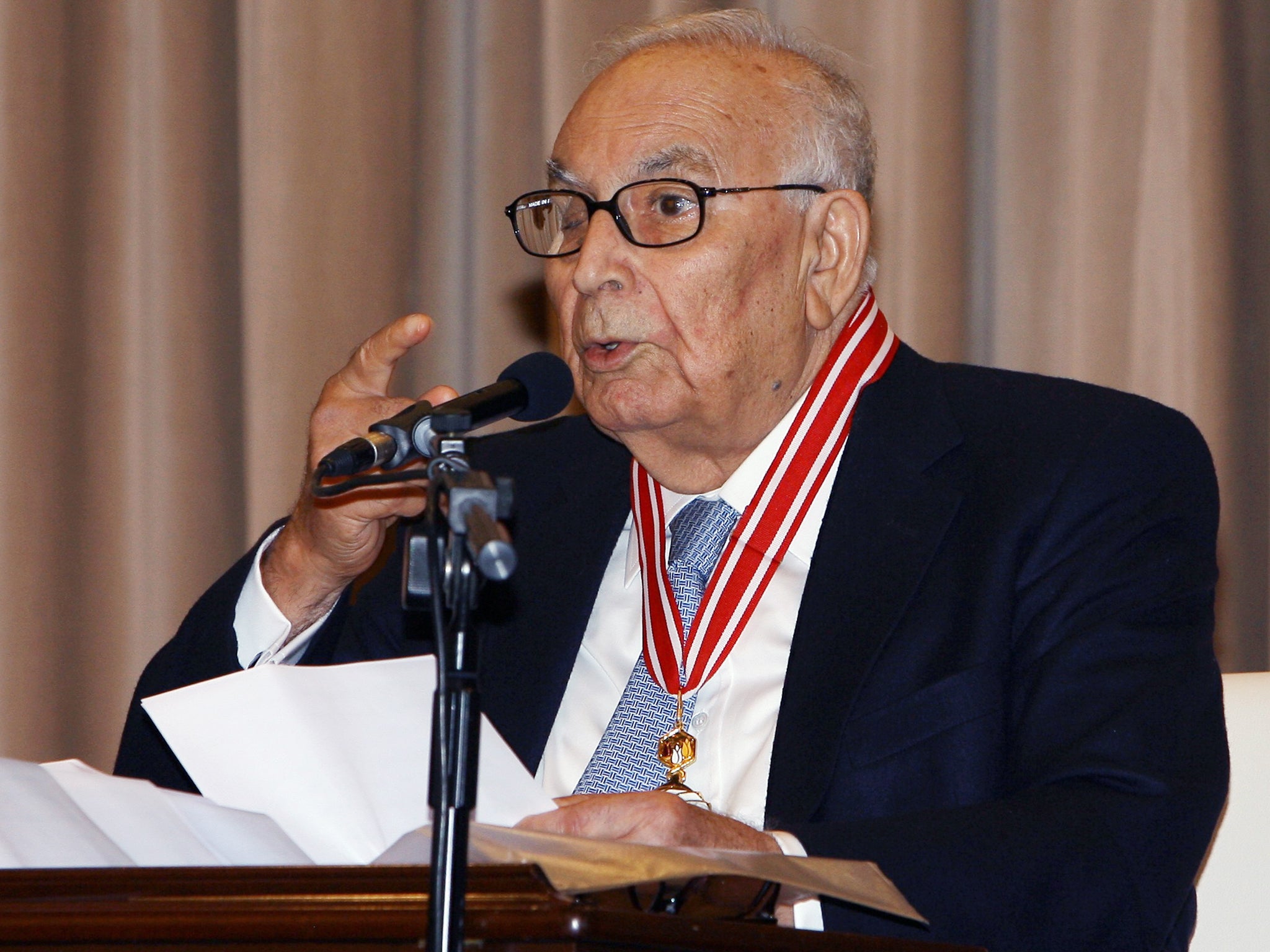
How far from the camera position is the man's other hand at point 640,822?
54.4 inches

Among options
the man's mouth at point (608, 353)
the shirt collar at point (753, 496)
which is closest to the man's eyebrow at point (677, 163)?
the man's mouth at point (608, 353)

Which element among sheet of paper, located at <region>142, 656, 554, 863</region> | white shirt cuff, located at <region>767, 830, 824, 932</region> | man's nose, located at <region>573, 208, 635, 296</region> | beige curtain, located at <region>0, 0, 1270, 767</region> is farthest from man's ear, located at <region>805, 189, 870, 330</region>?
sheet of paper, located at <region>142, 656, 554, 863</region>

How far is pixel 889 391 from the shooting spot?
2.26 m

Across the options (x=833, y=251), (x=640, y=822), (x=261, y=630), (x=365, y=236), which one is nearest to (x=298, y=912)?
(x=640, y=822)

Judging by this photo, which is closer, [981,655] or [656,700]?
[981,655]

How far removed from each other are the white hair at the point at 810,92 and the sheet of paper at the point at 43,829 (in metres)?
1.38

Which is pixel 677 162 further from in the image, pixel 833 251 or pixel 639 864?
pixel 639 864

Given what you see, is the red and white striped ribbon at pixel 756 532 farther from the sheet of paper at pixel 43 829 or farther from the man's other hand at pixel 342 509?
the sheet of paper at pixel 43 829

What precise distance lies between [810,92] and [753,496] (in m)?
0.60

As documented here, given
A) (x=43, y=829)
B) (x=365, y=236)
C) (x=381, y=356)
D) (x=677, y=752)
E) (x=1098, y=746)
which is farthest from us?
(x=365, y=236)

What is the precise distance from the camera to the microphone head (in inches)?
61.3

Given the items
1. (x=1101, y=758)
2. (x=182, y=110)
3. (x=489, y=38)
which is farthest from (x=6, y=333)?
(x=1101, y=758)

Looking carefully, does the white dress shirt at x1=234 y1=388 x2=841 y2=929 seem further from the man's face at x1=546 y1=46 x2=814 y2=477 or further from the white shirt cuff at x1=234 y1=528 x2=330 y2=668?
the man's face at x1=546 y1=46 x2=814 y2=477

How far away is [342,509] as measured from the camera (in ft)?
7.19
